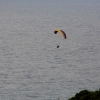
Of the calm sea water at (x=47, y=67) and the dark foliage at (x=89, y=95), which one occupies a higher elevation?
the calm sea water at (x=47, y=67)

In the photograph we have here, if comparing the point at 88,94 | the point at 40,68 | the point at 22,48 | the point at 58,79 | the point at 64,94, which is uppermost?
the point at 22,48

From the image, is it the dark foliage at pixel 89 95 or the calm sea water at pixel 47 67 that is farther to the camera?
the calm sea water at pixel 47 67

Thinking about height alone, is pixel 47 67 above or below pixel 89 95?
above

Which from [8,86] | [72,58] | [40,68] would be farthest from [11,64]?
[8,86]

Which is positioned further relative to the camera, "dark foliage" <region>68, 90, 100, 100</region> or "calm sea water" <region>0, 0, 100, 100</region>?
"calm sea water" <region>0, 0, 100, 100</region>

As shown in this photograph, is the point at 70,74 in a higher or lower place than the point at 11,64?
lower

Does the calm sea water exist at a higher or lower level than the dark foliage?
higher

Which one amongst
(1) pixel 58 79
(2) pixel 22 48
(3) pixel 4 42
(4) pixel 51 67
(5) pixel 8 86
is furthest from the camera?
(3) pixel 4 42

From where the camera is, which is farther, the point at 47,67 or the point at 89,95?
the point at 47,67

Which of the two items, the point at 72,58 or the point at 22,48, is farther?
the point at 22,48

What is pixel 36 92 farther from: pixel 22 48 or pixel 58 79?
pixel 22 48

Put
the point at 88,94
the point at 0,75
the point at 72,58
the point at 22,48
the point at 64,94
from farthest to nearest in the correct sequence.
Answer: the point at 22,48
the point at 72,58
the point at 0,75
the point at 64,94
the point at 88,94

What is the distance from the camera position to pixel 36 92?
8788 centimetres

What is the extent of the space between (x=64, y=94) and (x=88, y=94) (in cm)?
5911
